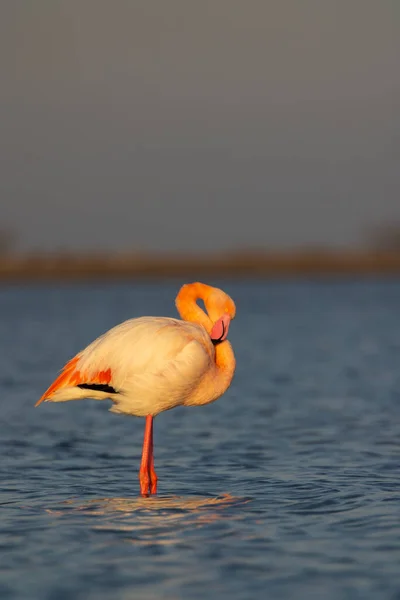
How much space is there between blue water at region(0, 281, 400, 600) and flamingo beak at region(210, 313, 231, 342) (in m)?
1.12

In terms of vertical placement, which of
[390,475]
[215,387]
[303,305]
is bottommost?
[390,475]

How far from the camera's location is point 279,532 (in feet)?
25.5

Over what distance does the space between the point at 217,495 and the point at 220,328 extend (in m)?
1.33

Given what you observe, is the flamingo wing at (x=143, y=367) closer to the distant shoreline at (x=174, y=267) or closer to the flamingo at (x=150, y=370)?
the flamingo at (x=150, y=370)

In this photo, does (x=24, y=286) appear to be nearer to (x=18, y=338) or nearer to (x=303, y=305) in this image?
(x=303, y=305)

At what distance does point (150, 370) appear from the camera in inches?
371

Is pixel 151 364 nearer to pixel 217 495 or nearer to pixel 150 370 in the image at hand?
pixel 150 370

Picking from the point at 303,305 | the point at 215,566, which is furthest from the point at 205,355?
the point at 303,305

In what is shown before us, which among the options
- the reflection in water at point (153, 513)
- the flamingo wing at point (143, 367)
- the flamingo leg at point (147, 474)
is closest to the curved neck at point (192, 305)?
the flamingo wing at point (143, 367)

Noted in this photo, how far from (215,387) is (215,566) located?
2.82m

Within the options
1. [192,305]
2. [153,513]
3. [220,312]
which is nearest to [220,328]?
[220,312]

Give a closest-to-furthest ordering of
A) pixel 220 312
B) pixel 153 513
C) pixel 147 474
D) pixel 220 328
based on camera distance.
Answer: pixel 153 513
pixel 147 474
pixel 220 328
pixel 220 312

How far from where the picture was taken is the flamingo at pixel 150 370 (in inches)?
369

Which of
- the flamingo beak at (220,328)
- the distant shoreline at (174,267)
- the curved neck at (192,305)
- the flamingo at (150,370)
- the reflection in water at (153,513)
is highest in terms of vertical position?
the distant shoreline at (174,267)
